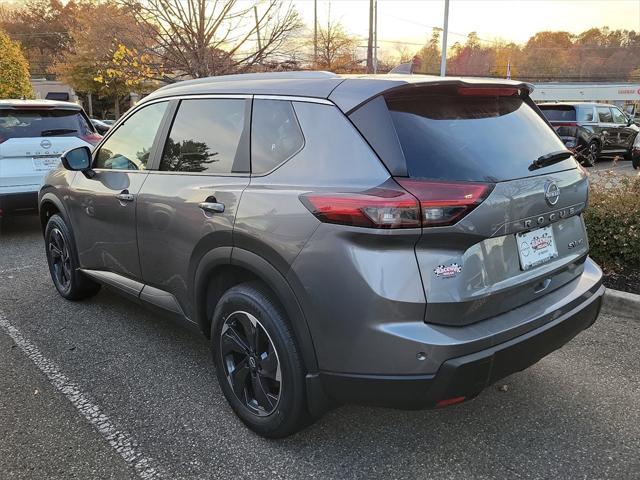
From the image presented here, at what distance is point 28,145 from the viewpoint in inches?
270

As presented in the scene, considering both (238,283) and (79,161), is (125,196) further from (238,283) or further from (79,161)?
(238,283)

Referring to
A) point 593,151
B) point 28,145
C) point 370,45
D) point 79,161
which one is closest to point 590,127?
point 593,151

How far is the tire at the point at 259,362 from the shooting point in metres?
2.41

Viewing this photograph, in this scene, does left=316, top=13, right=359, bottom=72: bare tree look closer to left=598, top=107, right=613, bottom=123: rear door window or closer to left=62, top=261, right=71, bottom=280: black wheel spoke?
left=598, top=107, right=613, bottom=123: rear door window

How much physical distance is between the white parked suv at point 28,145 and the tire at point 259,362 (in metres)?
5.07

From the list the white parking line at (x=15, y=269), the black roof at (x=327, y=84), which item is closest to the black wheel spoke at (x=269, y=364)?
the black roof at (x=327, y=84)

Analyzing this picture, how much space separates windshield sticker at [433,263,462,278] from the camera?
208 cm

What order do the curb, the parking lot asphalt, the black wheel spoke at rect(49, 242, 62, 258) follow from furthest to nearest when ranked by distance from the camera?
the black wheel spoke at rect(49, 242, 62, 258)
the curb
the parking lot asphalt

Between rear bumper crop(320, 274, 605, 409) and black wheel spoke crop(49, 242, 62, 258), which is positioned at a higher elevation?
rear bumper crop(320, 274, 605, 409)

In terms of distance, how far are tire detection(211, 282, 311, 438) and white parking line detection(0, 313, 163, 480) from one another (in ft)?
1.70

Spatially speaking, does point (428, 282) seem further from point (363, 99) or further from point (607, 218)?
point (607, 218)

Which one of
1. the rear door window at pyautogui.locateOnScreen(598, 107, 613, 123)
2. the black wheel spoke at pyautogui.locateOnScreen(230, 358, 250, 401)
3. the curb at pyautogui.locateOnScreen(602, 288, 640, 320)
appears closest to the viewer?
the black wheel spoke at pyautogui.locateOnScreen(230, 358, 250, 401)

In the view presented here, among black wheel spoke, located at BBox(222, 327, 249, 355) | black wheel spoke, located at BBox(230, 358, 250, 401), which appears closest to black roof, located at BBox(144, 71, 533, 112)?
black wheel spoke, located at BBox(222, 327, 249, 355)

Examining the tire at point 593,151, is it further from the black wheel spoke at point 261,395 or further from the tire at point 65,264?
the black wheel spoke at point 261,395
